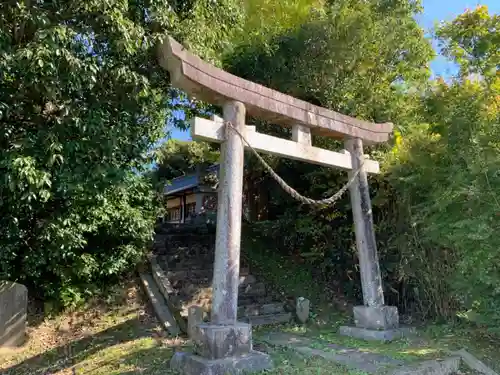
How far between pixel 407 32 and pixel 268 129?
3.30m

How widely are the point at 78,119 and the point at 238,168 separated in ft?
6.54

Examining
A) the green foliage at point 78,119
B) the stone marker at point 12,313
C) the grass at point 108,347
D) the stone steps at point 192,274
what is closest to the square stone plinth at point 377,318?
the grass at point 108,347

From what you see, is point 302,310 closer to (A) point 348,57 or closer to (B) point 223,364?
(B) point 223,364

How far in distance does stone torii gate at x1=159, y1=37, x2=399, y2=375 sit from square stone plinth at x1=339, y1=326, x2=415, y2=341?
0.01 m

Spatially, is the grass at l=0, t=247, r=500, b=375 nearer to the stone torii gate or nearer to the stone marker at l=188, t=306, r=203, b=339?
the stone marker at l=188, t=306, r=203, b=339

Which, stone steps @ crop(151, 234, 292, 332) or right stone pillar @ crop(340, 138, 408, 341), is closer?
right stone pillar @ crop(340, 138, 408, 341)

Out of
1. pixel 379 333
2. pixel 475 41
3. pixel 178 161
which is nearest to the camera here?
pixel 379 333

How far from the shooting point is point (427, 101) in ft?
20.0

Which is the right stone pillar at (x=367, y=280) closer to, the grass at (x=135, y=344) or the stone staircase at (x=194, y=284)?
the grass at (x=135, y=344)

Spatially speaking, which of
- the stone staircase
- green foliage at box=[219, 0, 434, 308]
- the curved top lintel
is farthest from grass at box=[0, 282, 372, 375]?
green foliage at box=[219, 0, 434, 308]

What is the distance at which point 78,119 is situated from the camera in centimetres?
476

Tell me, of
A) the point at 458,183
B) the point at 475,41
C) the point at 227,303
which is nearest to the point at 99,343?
the point at 227,303

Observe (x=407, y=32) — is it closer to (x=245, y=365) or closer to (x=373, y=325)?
(x=373, y=325)

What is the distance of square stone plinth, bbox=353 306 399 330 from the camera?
5.73 meters
